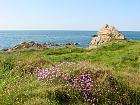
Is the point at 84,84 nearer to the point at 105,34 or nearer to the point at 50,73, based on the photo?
the point at 50,73

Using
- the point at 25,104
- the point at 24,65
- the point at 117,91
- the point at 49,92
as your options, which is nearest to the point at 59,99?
the point at 49,92

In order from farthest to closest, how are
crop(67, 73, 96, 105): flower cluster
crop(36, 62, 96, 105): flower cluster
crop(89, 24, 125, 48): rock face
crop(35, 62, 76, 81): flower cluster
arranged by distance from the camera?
crop(89, 24, 125, 48): rock face < crop(35, 62, 76, 81): flower cluster < crop(36, 62, 96, 105): flower cluster < crop(67, 73, 96, 105): flower cluster

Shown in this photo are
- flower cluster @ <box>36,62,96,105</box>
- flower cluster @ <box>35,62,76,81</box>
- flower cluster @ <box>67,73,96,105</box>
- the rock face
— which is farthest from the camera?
the rock face

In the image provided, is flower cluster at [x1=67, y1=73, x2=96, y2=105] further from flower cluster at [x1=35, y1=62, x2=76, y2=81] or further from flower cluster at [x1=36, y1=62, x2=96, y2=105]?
flower cluster at [x1=35, y1=62, x2=76, y2=81]

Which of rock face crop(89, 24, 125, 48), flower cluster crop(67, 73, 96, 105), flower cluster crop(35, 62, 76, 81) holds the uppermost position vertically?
flower cluster crop(35, 62, 76, 81)

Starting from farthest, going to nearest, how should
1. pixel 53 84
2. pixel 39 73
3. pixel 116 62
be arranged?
pixel 116 62, pixel 39 73, pixel 53 84

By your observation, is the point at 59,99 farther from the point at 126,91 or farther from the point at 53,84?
the point at 126,91

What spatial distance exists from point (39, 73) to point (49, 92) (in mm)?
2480

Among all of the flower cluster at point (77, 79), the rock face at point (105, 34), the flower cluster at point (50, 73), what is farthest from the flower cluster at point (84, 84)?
the rock face at point (105, 34)

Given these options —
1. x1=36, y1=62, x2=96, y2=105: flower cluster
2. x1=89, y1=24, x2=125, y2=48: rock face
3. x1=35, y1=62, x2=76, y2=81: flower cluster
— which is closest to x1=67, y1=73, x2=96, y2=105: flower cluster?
x1=36, y1=62, x2=96, y2=105: flower cluster

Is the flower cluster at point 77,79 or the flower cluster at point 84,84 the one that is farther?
the flower cluster at point 77,79

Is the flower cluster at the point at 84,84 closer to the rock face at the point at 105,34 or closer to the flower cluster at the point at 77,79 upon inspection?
the flower cluster at the point at 77,79

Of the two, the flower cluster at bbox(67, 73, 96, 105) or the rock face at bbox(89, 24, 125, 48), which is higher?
the flower cluster at bbox(67, 73, 96, 105)

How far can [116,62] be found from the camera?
24188 mm
